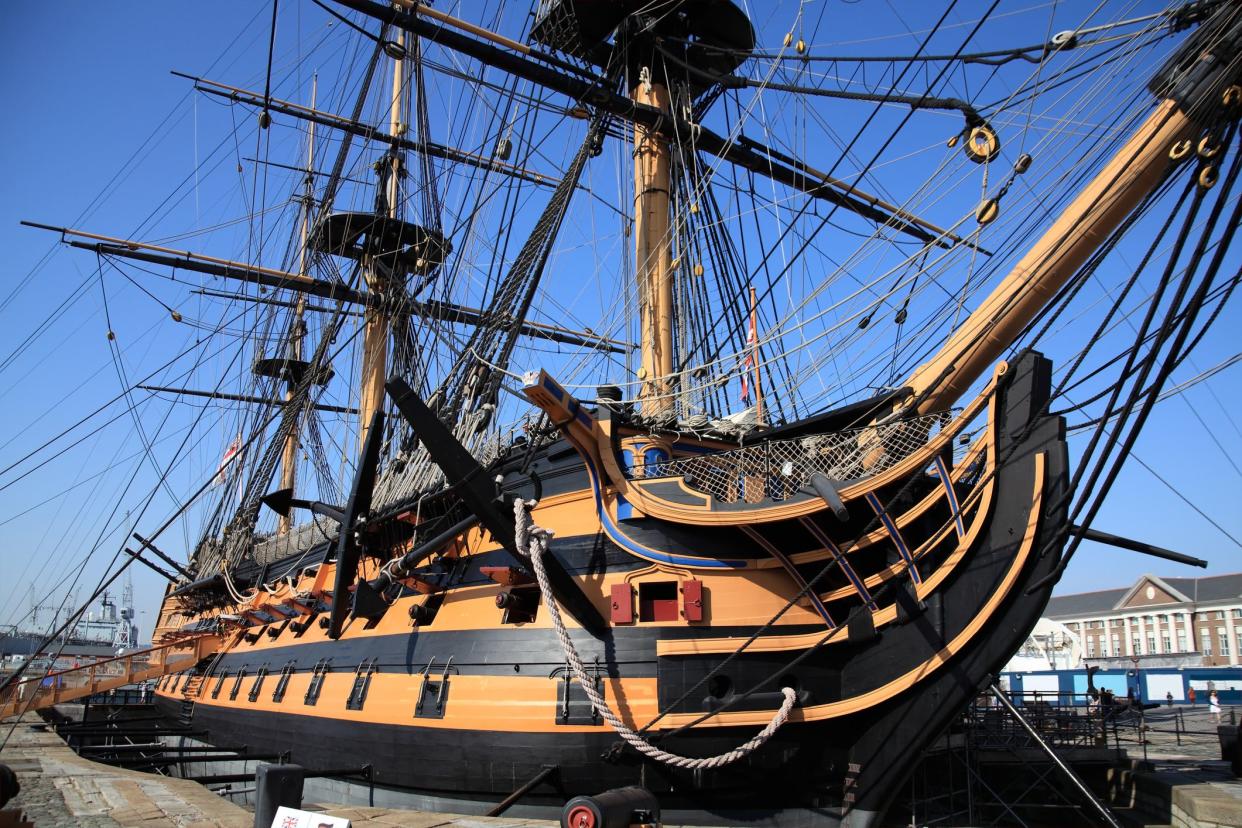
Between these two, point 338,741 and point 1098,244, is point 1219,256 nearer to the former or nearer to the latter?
point 1098,244

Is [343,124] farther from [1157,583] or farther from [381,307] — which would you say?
[1157,583]

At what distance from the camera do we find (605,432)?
31.6 ft

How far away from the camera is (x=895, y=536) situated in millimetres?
8078

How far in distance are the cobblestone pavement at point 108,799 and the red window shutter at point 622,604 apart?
3924 mm

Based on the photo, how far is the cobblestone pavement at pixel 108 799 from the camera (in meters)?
8.24

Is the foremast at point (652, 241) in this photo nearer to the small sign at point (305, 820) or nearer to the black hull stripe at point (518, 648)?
the black hull stripe at point (518, 648)

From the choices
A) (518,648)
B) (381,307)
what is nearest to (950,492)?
(518,648)

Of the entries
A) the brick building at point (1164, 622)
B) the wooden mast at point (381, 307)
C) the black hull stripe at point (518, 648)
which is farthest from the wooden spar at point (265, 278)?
the brick building at point (1164, 622)

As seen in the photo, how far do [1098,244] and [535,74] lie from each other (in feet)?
31.7

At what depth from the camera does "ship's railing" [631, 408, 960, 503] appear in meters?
8.25

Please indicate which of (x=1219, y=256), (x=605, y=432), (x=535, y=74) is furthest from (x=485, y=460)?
(x=1219, y=256)

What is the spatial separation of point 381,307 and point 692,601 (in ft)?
63.5

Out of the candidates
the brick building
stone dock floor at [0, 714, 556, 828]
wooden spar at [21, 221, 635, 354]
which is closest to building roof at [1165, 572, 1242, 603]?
the brick building

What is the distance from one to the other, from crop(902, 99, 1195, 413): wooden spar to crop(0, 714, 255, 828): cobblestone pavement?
7.78 m
